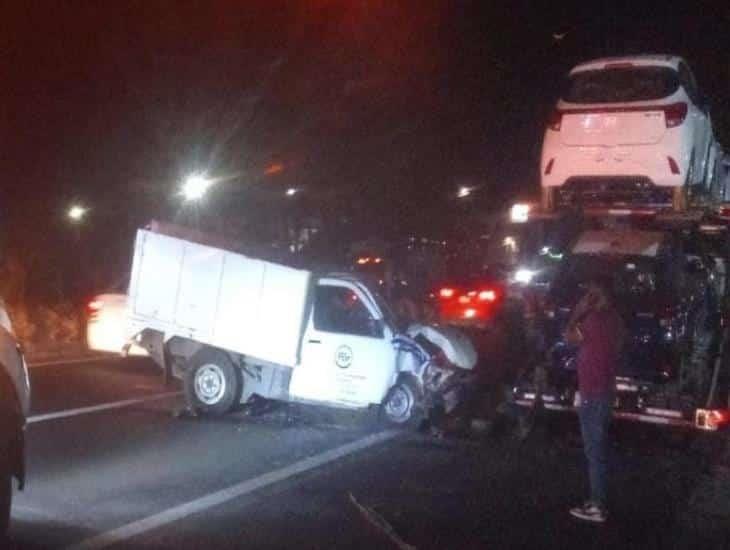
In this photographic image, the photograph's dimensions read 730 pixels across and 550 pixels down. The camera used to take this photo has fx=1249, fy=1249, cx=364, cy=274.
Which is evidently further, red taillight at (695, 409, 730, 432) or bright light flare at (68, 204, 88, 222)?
bright light flare at (68, 204, 88, 222)

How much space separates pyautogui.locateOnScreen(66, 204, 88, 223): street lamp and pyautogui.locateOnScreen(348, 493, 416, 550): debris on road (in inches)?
701

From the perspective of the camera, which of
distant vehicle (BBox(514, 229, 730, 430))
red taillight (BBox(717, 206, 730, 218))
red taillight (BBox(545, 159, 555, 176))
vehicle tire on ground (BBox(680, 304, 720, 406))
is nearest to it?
distant vehicle (BBox(514, 229, 730, 430))

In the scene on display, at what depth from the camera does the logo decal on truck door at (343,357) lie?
1493 cm

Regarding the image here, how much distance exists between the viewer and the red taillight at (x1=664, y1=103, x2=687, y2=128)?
610 inches

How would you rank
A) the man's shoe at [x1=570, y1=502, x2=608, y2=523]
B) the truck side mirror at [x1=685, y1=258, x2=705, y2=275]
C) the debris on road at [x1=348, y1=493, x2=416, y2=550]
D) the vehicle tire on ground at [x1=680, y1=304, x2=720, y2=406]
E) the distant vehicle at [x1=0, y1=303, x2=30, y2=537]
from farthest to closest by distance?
1. the truck side mirror at [x1=685, y1=258, x2=705, y2=275]
2. the vehicle tire on ground at [x1=680, y1=304, x2=720, y2=406]
3. the man's shoe at [x1=570, y1=502, x2=608, y2=523]
4. the debris on road at [x1=348, y1=493, x2=416, y2=550]
5. the distant vehicle at [x1=0, y1=303, x2=30, y2=537]

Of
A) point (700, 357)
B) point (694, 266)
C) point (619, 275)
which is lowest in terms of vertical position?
point (700, 357)

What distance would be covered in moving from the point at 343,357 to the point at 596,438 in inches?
200

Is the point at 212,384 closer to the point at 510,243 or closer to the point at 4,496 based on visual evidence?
the point at 510,243

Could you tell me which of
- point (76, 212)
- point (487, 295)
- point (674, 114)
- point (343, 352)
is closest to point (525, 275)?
point (343, 352)

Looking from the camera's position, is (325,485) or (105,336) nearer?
(325,485)

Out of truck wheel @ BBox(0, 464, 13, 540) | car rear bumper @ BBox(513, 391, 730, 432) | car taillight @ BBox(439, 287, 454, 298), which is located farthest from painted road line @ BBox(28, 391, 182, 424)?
car taillight @ BBox(439, 287, 454, 298)

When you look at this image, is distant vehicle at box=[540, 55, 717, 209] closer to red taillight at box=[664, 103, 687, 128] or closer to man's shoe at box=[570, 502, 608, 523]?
red taillight at box=[664, 103, 687, 128]

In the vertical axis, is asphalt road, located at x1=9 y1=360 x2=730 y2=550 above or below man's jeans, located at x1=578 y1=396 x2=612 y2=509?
below

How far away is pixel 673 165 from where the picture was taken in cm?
1545
